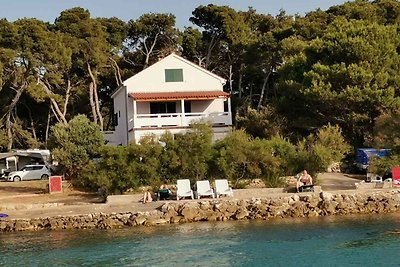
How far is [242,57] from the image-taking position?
56750 millimetres

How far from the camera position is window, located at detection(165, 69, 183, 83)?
4350 centimetres

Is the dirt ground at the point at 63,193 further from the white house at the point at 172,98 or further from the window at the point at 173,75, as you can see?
the window at the point at 173,75

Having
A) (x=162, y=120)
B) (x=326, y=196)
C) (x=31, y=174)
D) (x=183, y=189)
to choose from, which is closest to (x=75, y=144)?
(x=162, y=120)

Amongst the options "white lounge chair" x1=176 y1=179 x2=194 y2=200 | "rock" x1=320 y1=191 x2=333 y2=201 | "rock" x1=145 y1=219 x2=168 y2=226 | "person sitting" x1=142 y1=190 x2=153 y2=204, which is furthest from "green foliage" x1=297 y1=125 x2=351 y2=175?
"rock" x1=145 y1=219 x2=168 y2=226

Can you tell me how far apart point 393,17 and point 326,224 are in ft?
104

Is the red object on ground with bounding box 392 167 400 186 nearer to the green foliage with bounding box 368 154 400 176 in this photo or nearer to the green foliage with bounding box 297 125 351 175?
the green foliage with bounding box 368 154 400 176

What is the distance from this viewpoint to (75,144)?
36.9 meters

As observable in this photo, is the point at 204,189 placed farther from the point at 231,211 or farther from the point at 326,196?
the point at 326,196

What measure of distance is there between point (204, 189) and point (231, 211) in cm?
253

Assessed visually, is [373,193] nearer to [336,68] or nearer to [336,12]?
[336,68]

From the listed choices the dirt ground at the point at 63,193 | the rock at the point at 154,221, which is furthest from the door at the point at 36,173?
the rock at the point at 154,221

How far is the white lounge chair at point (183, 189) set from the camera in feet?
95.3

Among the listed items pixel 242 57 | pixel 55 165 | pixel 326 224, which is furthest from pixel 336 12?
pixel 326 224

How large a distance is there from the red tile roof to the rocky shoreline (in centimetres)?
1510
